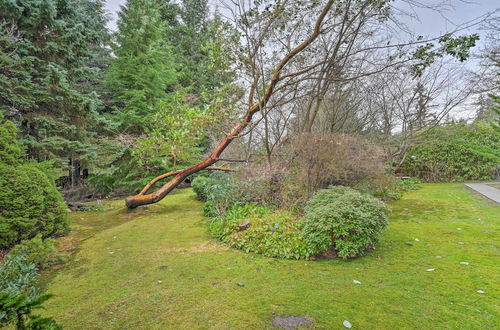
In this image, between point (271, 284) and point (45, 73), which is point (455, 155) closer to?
point (271, 284)

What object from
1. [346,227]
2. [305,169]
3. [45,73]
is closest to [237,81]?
[305,169]

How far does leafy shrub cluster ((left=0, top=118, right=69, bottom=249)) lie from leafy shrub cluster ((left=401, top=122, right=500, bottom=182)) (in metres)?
13.4

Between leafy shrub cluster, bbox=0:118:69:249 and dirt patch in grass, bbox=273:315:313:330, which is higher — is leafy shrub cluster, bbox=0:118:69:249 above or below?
above

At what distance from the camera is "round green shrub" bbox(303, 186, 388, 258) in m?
3.28

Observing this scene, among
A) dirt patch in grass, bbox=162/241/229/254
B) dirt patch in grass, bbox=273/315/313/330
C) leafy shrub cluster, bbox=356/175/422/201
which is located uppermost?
leafy shrub cluster, bbox=356/175/422/201

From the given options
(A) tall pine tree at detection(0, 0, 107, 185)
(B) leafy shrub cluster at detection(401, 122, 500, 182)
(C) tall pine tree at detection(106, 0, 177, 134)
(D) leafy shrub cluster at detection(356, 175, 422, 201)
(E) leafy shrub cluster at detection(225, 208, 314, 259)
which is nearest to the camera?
(E) leafy shrub cluster at detection(225, 208, 314, 259)

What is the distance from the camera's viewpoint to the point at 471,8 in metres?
3.79

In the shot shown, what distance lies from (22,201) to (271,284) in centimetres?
424

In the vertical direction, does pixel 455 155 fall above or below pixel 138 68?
below

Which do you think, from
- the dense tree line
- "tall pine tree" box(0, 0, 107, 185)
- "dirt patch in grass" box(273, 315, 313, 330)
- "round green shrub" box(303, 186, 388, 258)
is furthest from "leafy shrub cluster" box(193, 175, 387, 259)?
"tall pine tree" box(0, 0, 107, 185)

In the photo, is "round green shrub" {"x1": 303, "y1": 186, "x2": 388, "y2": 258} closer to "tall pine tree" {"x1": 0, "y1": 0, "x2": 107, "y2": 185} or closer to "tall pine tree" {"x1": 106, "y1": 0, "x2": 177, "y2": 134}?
"tall pine tree" {"x1": 0, "y1": 0, "x2": 107, "y2": 185}

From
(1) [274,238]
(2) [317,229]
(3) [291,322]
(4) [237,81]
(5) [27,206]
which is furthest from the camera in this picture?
(4) [237,81]

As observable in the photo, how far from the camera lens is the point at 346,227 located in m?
3.27

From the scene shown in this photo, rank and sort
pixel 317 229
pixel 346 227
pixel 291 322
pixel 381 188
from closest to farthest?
1. pixel 291 322
2. pixel 346 227
3. pixel 317 229
4. pixel 381 188
